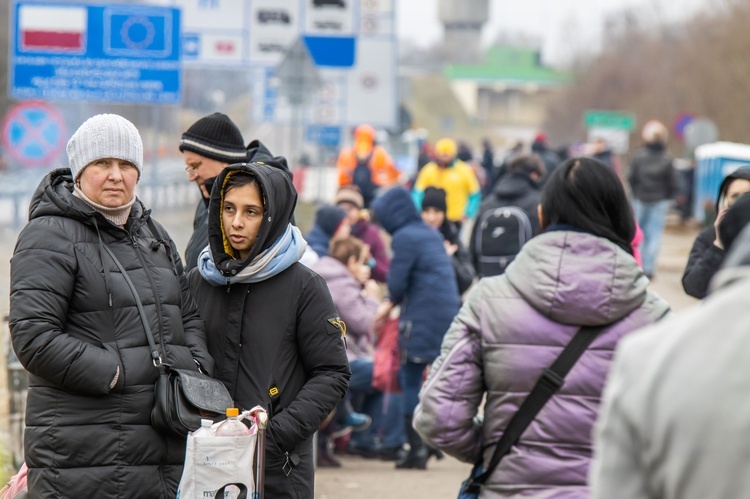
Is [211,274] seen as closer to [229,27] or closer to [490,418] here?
[490,418]

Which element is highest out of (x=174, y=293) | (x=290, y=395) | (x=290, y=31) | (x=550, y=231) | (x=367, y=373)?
(x=290, y=31)

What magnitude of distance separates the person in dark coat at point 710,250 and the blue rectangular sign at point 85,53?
29.5ft

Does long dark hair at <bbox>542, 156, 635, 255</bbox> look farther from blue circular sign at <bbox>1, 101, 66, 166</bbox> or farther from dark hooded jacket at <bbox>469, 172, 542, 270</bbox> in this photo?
blue circular sign at <bbox>1, 101, 66, 166</bbox>

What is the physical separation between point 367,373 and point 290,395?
16.6ft

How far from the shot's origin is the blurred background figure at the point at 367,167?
63.8 feet

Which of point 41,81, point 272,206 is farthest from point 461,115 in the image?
point 272,206

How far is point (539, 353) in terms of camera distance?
12.6ft

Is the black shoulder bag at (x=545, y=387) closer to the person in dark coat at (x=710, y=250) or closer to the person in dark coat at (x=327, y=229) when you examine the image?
the person in dark coat at (x=710, y=250)

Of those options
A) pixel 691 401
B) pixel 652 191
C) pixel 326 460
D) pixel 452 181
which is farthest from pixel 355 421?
pixel 652 191

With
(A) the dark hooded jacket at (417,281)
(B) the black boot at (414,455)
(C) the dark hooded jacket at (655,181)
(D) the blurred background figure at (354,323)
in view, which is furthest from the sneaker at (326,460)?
(C) the dark hooded jacket at (655,181)

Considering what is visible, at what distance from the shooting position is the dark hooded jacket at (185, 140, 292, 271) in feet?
17.7

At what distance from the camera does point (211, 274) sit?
4613mm

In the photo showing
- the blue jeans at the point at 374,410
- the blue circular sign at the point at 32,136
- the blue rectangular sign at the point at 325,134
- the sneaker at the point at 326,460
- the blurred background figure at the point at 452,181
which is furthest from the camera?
the blue rectangular sign at the point at 325,134

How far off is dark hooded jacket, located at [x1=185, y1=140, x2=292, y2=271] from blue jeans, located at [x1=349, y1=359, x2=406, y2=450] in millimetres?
3711
